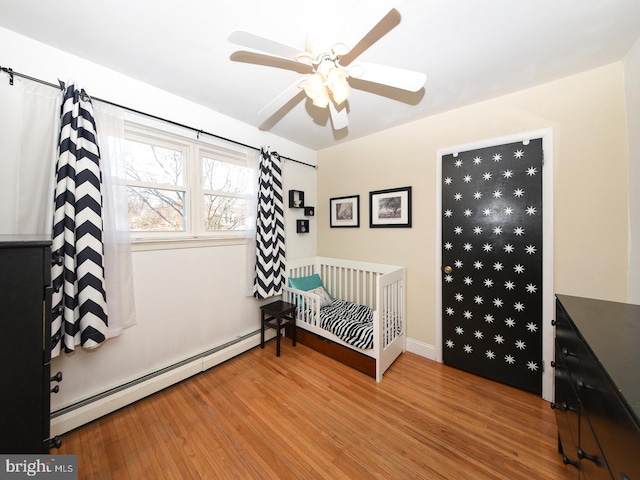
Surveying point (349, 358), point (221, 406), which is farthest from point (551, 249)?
point (221, 406)

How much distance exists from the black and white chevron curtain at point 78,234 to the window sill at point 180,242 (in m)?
0.27

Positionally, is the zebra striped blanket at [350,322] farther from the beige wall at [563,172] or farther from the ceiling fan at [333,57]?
the ceiling fan at [333,57]

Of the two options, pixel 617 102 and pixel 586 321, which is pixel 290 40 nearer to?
pixel 586 321

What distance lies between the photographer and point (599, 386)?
748 mm

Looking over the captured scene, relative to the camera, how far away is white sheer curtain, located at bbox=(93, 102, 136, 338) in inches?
63.8

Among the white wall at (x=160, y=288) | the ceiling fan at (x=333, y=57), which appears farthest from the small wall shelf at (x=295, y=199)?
the ceiling fan at (x=333, y=57)

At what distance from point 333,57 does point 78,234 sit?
6.06 feet

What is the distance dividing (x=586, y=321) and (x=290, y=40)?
2.09 metres

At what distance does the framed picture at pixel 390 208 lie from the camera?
8.16 feet

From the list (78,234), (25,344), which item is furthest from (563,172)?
(78,234)

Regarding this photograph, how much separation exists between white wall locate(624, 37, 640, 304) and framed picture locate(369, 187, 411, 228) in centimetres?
144

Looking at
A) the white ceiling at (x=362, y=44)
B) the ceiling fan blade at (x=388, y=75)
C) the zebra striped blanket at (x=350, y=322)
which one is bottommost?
the zebra striped blanket at (x=350, y=322)

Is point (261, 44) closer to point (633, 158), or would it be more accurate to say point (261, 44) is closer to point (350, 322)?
point (350, 322)

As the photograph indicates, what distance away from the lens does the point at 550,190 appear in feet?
5.79
